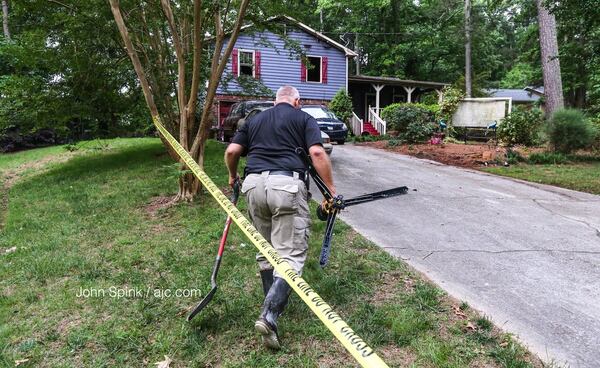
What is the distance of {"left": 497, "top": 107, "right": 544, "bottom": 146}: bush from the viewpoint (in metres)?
14.2

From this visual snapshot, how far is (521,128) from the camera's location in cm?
1426

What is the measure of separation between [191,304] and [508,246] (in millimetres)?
3643

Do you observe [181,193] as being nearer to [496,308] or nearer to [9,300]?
[9,300]

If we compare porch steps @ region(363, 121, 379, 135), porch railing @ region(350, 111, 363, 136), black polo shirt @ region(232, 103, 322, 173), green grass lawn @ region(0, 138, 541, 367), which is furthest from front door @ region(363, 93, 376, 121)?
black polo shirt @ region(232, 103, 322, 173)

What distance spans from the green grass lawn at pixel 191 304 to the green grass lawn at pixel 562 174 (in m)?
6.10

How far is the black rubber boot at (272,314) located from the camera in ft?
9.40

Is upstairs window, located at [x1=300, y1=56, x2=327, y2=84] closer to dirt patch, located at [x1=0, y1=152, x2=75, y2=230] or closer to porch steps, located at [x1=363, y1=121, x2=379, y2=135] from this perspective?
porch steps, located at [x1=363, y1=121, x2=379, y2=135]

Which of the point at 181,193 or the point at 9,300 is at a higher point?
Answer: the point at 181,193

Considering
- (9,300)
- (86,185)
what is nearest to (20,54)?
(86,185)

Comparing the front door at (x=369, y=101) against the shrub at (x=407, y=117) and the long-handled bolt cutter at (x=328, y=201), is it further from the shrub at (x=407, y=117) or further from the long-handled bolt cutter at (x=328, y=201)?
the long-handled bolt cutter at (x=328, y=201)

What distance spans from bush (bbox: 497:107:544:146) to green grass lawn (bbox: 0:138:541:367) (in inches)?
437

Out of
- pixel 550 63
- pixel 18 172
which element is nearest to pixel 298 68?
pixel 550 63

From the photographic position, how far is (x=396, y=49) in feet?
108

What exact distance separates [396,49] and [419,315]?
32.3 metres
